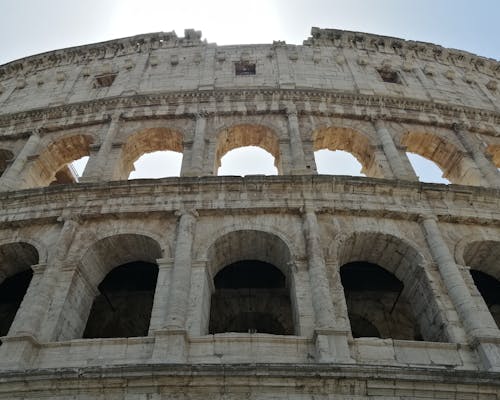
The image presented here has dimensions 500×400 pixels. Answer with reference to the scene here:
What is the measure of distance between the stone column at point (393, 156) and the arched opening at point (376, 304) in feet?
7.93

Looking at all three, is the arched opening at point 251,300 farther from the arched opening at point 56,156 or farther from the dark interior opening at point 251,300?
the arched opening at point 56,156

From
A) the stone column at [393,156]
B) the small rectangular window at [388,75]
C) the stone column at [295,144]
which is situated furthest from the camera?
the small rectangular window at [388,75]

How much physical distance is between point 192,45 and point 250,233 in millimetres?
11198

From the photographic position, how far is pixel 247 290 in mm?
12195

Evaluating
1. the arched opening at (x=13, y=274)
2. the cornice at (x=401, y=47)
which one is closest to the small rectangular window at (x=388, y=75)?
the cornice at (x=401, y=47)

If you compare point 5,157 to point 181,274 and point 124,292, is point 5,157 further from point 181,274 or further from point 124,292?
point 181,274

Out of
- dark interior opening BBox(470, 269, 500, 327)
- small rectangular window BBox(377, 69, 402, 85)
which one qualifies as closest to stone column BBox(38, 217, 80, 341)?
dark interior opening BBox(470, 269, 500, 327)

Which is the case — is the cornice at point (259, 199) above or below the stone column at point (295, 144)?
below

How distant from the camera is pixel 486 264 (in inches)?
427

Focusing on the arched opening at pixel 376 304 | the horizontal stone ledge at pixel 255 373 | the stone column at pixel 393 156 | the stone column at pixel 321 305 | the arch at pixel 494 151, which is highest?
the arch at pixel 494 151

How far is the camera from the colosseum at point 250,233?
24.9 ft

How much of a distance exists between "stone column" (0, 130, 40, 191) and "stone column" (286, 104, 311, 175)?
7.19 meters

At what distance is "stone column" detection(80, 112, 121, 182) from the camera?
12211mm

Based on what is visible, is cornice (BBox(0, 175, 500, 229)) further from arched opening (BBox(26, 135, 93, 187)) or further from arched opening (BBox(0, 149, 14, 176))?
arched opening (BBox(0, 149, 14, 176))
